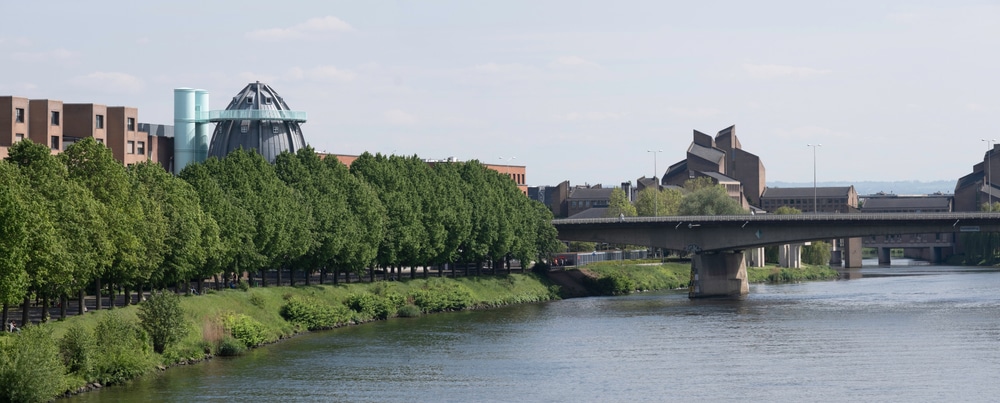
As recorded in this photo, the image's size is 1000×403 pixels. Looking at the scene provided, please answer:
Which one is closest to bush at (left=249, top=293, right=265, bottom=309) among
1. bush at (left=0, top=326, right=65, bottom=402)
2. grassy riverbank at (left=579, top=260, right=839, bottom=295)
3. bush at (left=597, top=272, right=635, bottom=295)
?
bush at (left=0, top=326, right=65, bottom=402)

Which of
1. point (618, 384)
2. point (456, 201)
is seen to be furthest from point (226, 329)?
point (456, 201)

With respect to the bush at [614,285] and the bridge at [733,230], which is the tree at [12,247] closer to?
the bridge at [733,230]

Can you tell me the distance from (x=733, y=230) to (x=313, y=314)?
6306cm

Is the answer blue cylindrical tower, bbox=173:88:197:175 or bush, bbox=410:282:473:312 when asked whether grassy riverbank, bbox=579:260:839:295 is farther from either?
blue cylindrical tower, bbox=173:88:197:175

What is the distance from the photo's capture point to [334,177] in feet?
445

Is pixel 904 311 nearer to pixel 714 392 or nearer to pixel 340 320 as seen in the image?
pixel 340 320

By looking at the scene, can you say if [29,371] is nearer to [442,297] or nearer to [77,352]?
[77,352]

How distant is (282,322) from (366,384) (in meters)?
29.9

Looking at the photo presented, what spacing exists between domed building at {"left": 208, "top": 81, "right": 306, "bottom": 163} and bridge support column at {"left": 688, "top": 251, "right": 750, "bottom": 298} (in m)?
50.7

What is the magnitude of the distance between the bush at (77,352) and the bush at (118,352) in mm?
1102

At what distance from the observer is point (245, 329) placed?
100m

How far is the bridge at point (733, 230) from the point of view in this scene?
15450 centimetres

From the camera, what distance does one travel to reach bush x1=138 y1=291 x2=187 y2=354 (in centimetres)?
8894

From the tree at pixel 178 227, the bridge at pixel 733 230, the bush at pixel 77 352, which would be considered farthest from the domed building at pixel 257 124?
the bush at pixel 77 352
